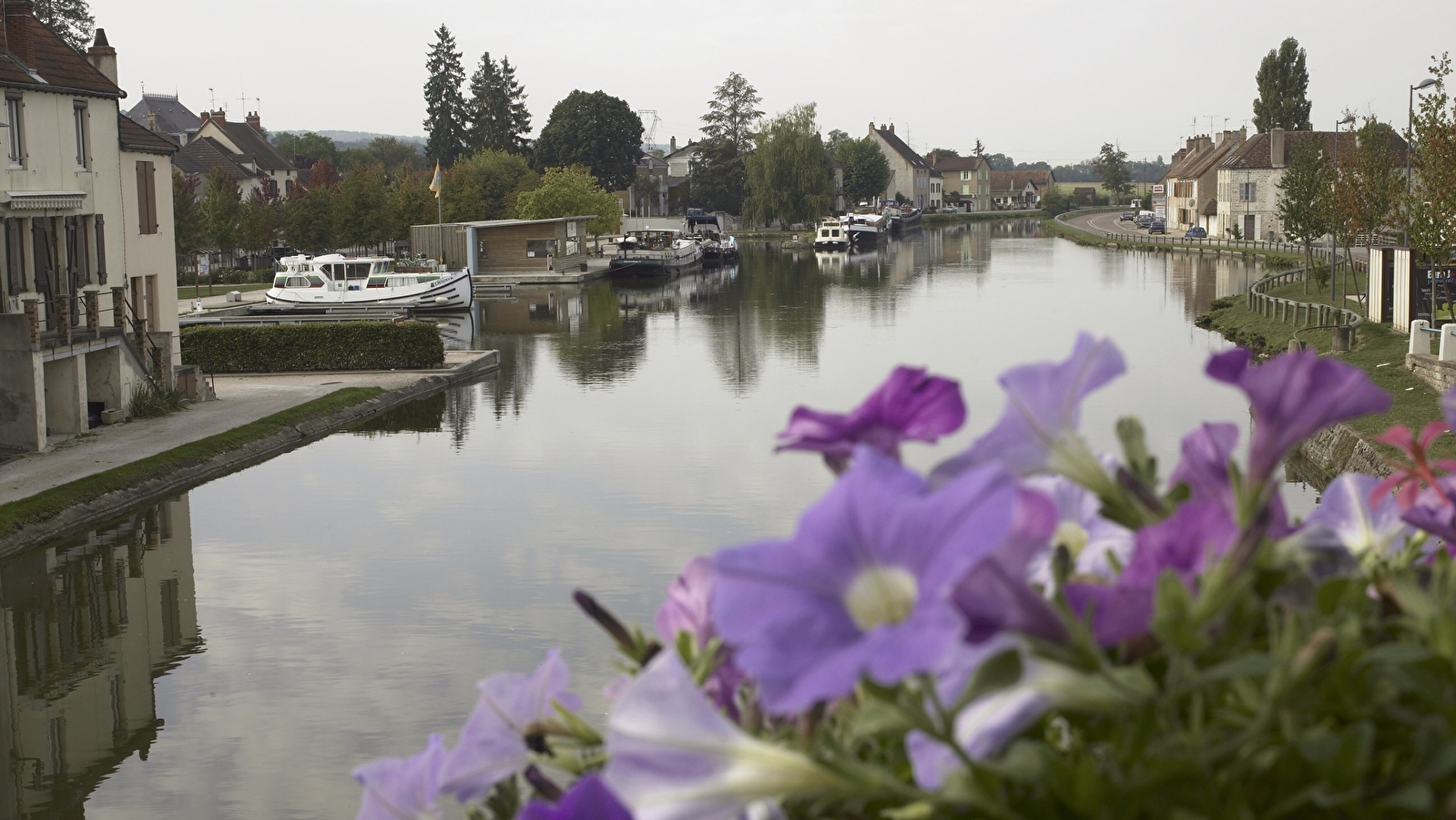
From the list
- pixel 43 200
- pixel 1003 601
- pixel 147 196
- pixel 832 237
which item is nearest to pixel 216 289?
pixel 147 196

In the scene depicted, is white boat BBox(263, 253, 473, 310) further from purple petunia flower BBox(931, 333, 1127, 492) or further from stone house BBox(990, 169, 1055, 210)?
stone house BBox(990, 169, 1055, 210)

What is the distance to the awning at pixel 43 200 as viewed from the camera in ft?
74.9

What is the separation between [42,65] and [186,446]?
721 centimetres

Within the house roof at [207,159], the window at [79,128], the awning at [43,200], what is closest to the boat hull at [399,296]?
the window at [79,128]

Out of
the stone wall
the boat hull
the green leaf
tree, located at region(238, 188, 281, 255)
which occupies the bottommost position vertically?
the stone wall

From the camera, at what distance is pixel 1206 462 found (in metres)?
1.40

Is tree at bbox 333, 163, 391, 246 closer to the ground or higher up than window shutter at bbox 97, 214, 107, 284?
higher up

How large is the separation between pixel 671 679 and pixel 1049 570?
0.54 m

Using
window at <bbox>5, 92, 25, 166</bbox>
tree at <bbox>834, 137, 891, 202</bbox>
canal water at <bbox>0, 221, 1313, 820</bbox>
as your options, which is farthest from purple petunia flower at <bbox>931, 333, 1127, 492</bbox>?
tree at <bbox>834, 137, 891, 202</bbox>

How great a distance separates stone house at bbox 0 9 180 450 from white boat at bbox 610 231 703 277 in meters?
43.4

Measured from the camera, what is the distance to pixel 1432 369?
77.6 feet

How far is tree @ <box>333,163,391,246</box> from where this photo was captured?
6612cm

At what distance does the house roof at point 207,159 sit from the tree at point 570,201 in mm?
15252

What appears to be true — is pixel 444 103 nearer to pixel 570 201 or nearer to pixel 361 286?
pixel 570 201
